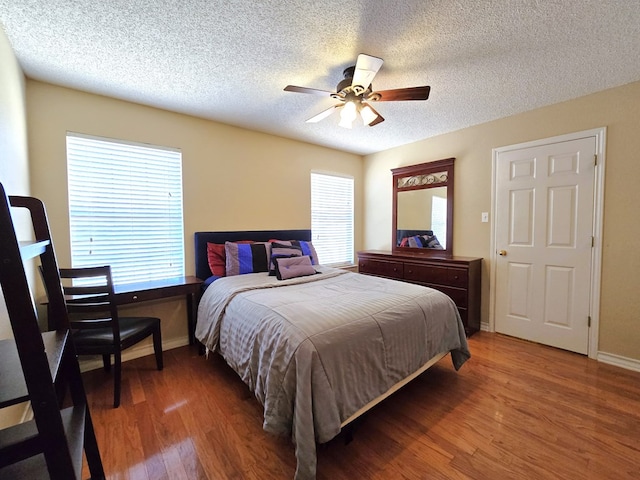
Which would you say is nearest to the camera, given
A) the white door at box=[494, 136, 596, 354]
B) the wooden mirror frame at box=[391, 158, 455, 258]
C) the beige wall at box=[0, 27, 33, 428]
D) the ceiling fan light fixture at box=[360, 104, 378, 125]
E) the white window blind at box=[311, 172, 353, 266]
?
the beige wall at box=[0, 27, 33, 428]

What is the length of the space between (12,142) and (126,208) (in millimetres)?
958

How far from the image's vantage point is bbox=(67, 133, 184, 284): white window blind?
2465 mm

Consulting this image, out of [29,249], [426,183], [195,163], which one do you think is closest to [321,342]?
[29,249]

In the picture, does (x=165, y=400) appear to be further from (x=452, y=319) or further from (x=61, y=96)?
(x=61, y=96)

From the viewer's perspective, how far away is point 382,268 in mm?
3889

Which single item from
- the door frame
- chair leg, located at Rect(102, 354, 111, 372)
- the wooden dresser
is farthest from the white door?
chair leg, located at Rect(102, 354, 111, 372)

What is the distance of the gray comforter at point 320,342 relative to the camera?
1.39m

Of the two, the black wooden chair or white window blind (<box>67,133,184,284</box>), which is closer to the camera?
the black wooden chair

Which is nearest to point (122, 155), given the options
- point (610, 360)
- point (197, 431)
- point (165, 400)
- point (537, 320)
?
point (165, 400)

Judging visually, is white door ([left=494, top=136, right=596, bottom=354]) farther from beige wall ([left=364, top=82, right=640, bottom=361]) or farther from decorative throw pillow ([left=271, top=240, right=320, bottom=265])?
decorative throw pillow ([left=271, top=240, right=320, bottom=265])

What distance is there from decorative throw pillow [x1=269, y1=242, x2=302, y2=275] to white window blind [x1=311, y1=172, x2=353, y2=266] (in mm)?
1048

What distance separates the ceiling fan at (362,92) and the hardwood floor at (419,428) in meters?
2.22

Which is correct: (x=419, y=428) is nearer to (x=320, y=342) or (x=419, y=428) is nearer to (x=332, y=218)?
(x=320, y=342)

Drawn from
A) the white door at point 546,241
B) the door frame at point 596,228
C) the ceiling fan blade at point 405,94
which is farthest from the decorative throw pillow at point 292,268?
the door frame at point 596,228
